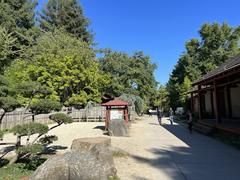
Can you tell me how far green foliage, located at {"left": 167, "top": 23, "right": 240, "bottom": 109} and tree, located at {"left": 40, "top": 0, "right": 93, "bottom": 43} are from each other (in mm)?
16561

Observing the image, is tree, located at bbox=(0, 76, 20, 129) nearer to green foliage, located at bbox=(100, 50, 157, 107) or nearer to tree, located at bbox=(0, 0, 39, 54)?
green foliage, located at bbox=(100, 50, 157, 107)

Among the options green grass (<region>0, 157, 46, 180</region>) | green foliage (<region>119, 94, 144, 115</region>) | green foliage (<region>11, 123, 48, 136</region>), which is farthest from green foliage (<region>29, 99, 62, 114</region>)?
green foliage (<region>119, 94, 144, 115</region>)

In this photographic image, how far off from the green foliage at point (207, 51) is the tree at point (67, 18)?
652 inches

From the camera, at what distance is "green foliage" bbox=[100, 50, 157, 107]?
31781 millimetres

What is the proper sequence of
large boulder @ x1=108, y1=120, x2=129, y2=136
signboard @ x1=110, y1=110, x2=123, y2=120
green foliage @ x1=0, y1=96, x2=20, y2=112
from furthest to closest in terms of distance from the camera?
signboard @ x1=110, y1=110, x2=123, y2=120
large boulder @ x1=108, y1=120, x2=129, y2=136
green foliage @ x1=0, y1=96, x2=20, y2=112

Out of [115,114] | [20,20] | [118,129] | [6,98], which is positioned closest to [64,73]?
[115,114]

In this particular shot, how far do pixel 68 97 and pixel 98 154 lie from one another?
72.8 feet

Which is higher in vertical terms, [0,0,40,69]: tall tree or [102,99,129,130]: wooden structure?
[0,0,40,69]: tall tree

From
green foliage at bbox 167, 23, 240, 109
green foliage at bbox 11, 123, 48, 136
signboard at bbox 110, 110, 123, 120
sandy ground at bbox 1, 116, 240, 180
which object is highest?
green foliage at bbox 167, 23, 240, 109

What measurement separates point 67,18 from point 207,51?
2278cm

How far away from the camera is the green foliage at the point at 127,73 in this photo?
104 feet

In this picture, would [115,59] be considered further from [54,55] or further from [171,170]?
[171,170]

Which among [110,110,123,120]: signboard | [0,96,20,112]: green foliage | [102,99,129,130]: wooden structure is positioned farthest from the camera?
[110,110,123,120]: signboard

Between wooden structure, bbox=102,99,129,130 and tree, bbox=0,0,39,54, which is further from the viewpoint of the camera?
tree, bbox=0,0,39,54
